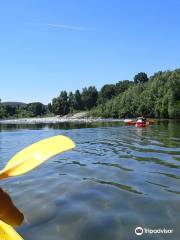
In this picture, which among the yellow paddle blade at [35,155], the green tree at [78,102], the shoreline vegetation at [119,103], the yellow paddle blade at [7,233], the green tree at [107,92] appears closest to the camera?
the yellow paddle blade at [7,233]

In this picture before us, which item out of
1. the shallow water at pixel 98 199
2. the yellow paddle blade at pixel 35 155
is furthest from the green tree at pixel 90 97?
the yellow paddle blade at pixel 35 155

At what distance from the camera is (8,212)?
844 millimetres

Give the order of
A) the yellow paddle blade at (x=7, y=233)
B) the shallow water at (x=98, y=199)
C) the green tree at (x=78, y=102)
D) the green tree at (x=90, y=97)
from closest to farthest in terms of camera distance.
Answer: the yellow paddle blade at (x=7, y=233), the shallow water at (x=98, y=199), the green tree at (x=90, y=97), the green tree at (x=78, y=102)

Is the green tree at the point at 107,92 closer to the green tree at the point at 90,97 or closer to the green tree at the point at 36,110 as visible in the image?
the green tree at the point at 90,97

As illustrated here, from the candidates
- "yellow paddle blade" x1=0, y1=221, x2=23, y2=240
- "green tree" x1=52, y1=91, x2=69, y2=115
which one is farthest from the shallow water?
"green tree" x1=52, y1=91, x2=69, y2=115

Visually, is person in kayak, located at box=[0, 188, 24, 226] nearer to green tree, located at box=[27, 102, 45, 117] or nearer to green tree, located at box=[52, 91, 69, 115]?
green tree, located at box=[52, 91, 69, 115]

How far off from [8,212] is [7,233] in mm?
80

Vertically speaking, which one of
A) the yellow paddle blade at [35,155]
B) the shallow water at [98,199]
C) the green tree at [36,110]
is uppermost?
the green tree at [36,110]

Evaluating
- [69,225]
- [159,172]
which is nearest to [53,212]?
[69,225]

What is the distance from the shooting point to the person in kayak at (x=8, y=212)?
82cm

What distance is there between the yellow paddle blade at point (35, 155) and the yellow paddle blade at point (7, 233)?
0.13 metres

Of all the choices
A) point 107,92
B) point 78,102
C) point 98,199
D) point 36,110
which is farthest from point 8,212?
point 36,110

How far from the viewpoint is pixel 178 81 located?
284 ft

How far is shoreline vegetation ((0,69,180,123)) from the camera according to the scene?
8794 cm
